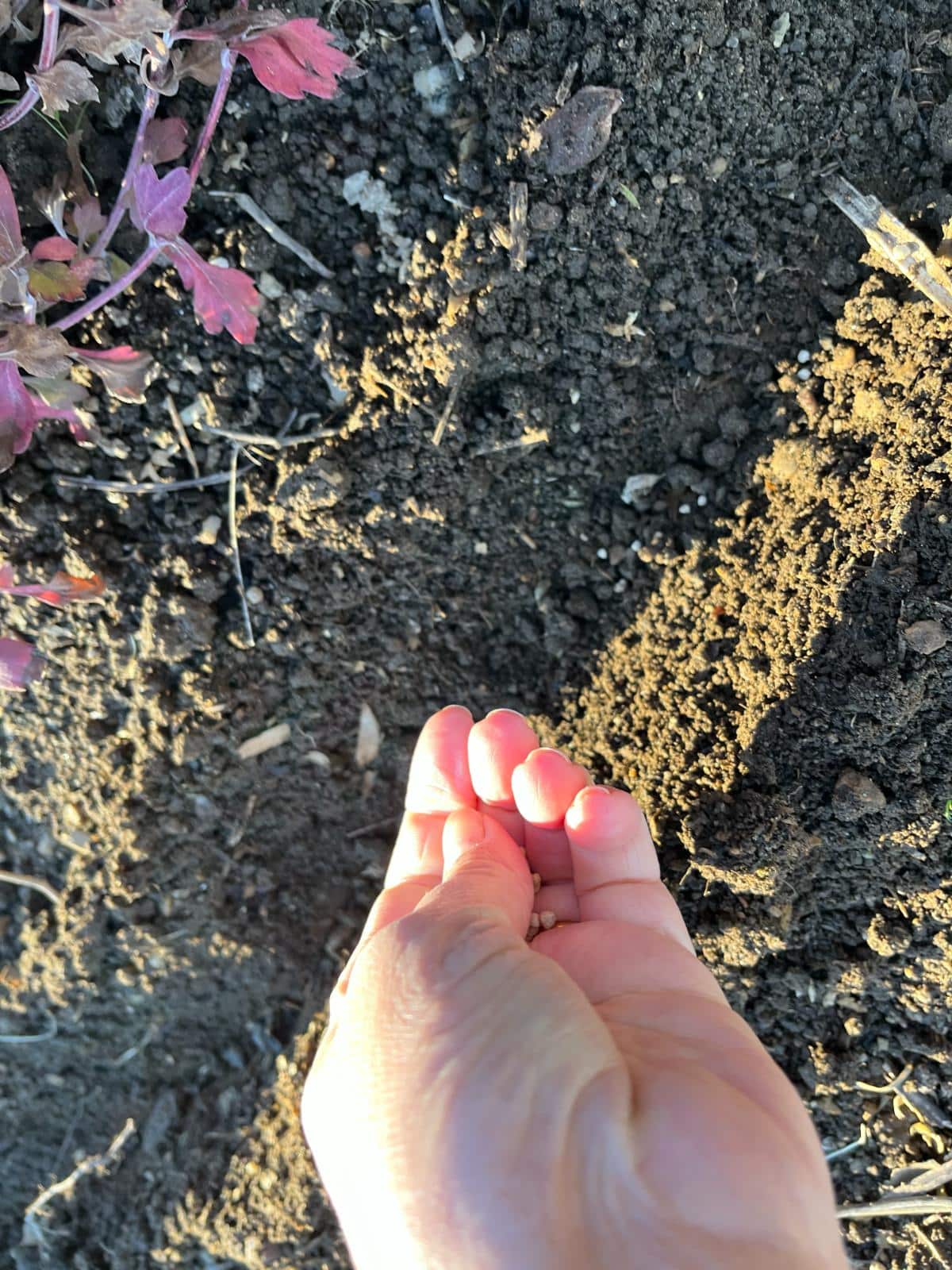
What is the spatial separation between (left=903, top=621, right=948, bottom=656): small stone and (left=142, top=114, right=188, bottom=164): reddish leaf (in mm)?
1745

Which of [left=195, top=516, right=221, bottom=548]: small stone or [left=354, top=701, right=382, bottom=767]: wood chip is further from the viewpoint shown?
[left=354, top=701, right=382, bottom=767]: wood chip

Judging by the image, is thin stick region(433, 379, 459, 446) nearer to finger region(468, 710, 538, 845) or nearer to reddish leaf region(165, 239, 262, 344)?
reddish leaf region(165, 239, 262, 344)

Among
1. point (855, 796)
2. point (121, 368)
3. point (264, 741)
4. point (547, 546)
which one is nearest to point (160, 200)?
point (121, 368)

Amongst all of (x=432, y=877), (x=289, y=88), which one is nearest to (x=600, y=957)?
(x=432, y=877)

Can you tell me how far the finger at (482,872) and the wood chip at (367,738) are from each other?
440 millimetres

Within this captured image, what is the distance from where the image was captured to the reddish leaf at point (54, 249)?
172 centimetres

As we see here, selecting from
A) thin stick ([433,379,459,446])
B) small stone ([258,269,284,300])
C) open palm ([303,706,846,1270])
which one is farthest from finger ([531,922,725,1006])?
small stone ([258,269,284,300])

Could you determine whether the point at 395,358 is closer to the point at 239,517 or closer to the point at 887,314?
the point at 239,517

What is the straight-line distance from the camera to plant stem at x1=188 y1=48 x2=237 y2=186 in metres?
1.66

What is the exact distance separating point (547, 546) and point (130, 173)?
1.21 metres

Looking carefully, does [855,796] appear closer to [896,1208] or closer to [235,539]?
[896,1208]

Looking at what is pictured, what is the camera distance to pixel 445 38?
1828 millimetres

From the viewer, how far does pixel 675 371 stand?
2.09 m

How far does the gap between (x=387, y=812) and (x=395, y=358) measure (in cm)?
121
